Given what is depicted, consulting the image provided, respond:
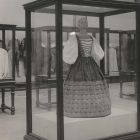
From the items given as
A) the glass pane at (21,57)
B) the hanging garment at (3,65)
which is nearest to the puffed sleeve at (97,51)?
the hanging garment at (3,65)

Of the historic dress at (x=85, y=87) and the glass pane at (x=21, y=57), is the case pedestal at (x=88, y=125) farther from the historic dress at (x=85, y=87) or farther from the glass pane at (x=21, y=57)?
the glass pane at (x=21, y=57)

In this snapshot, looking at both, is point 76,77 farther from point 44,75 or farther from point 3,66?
point 3,66

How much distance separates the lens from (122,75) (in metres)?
4.41

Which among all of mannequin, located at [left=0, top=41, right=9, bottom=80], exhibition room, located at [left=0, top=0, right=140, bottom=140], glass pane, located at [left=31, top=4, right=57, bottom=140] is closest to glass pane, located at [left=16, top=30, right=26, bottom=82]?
mannequin, located at [left=0, top=41, right=9, bottom=80]

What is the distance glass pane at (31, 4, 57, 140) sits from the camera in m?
3.71

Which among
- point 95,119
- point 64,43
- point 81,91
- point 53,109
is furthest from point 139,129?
point 64,43

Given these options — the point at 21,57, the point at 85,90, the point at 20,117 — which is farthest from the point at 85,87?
the point at 21,57

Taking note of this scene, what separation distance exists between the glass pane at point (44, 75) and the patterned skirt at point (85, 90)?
215 mm

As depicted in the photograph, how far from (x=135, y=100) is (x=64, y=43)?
4.24 feet

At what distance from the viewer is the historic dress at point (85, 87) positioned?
3922mm

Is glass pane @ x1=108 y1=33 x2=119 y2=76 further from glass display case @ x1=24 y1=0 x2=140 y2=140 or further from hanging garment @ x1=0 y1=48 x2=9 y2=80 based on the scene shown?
hanging garment @ x1=0 y1=48 x2=9 y2=80

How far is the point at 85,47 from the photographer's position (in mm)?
4023

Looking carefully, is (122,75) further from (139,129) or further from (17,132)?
(17,132)

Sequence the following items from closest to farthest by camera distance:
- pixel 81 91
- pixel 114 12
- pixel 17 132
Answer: pixel 81 91, pixel 114 12, pixel 17 132
